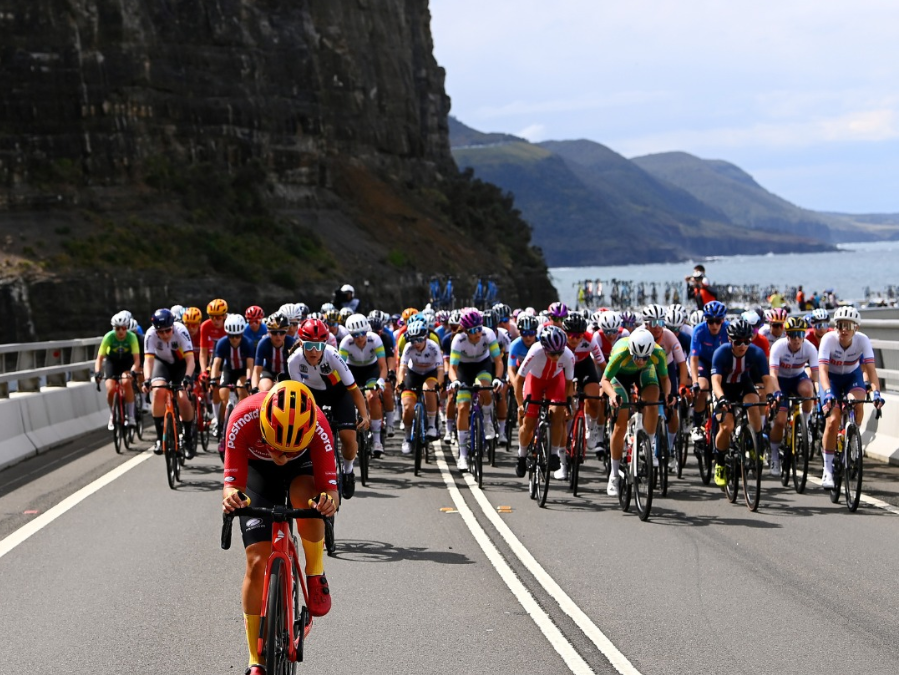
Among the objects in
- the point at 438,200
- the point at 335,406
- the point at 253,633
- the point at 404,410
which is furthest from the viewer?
the point at 438,200

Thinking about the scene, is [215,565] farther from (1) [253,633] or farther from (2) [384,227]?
(2) [384,227]

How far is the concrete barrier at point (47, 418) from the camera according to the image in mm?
16836

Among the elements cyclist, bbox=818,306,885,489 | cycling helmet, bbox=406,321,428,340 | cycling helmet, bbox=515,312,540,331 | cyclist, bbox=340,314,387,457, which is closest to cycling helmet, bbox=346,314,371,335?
cyclist, bbox=340,314,387,457

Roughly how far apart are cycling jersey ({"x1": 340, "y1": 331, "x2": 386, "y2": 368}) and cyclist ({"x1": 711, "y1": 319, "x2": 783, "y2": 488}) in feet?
15.2

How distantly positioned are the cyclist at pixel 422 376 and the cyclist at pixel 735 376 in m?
4.26

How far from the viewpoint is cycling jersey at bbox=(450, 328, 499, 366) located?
16.7m

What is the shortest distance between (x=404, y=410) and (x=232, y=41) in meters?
67.6

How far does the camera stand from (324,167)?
86.0 metres

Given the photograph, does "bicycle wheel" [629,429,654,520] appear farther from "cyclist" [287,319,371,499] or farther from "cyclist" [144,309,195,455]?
"cyclist" [144,309,195,455]

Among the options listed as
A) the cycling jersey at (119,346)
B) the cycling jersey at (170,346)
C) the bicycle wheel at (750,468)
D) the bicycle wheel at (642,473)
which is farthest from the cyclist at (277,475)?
the cycling jersey at (119,346)

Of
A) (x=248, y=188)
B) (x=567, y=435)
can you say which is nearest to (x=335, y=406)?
(x=567, y=435)

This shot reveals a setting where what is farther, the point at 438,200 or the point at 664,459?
the point at 438,200

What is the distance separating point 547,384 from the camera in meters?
14.1

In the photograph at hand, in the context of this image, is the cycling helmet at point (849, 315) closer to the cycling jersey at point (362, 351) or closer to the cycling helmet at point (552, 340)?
the cycling helmet at point (552, 340)
